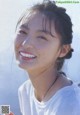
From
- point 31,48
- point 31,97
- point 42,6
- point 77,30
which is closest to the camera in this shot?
point 31,48

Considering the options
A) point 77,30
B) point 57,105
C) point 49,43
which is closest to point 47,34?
point 49,43

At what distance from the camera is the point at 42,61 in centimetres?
122

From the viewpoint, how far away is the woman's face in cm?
120

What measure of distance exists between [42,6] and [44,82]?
0.28 meters

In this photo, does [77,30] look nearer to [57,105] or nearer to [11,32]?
[11,32]

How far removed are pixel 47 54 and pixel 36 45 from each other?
0.17 feet

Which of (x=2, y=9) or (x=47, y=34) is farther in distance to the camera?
(x=2, y=9)

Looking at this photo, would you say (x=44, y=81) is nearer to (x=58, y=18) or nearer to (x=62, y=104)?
(x=62, y=104)

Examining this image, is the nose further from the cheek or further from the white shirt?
the white shirt

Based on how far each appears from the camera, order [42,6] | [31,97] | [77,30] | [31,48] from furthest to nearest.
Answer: [77,30] → [31,97] → [42,6] → [31,48]

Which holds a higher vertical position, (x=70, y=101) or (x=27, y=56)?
(x=27, y=56)

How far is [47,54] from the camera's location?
122 centimetres

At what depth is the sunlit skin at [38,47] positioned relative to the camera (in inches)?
47.4

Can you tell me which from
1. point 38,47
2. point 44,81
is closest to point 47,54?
point 38,47
